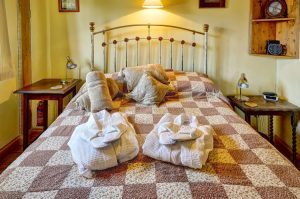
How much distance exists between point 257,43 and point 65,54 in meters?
2.17

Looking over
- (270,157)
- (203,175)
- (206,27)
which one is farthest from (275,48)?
(203,175)

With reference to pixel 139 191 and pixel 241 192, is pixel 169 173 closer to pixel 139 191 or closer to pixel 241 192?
pixel 139 191

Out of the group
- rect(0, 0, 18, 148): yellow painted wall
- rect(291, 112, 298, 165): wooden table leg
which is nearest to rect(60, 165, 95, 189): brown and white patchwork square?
rect(0, 0, 18, 148): yellow painted wall

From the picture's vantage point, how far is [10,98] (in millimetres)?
2898

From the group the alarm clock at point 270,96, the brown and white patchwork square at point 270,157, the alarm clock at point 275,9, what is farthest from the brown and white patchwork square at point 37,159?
the alarm clock at point 275,9

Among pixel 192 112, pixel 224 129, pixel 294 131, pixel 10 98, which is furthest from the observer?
pixel 10 98

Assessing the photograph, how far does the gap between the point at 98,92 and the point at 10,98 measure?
1171 mm

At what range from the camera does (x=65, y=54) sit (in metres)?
3.29

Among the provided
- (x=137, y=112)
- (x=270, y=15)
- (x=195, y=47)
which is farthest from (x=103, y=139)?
(x=270, y=15)

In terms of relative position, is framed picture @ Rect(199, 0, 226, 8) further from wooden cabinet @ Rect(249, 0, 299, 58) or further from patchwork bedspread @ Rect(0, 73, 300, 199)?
patchwork bedspread @ Rect(0, 73, 300, 199)

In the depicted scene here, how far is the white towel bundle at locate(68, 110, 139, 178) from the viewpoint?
4.16 ft

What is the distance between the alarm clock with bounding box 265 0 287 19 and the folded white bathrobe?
76.7 inches

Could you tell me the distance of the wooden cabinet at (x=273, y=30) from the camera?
2735mm

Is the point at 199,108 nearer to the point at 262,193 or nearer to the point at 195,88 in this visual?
the point at 195,88
